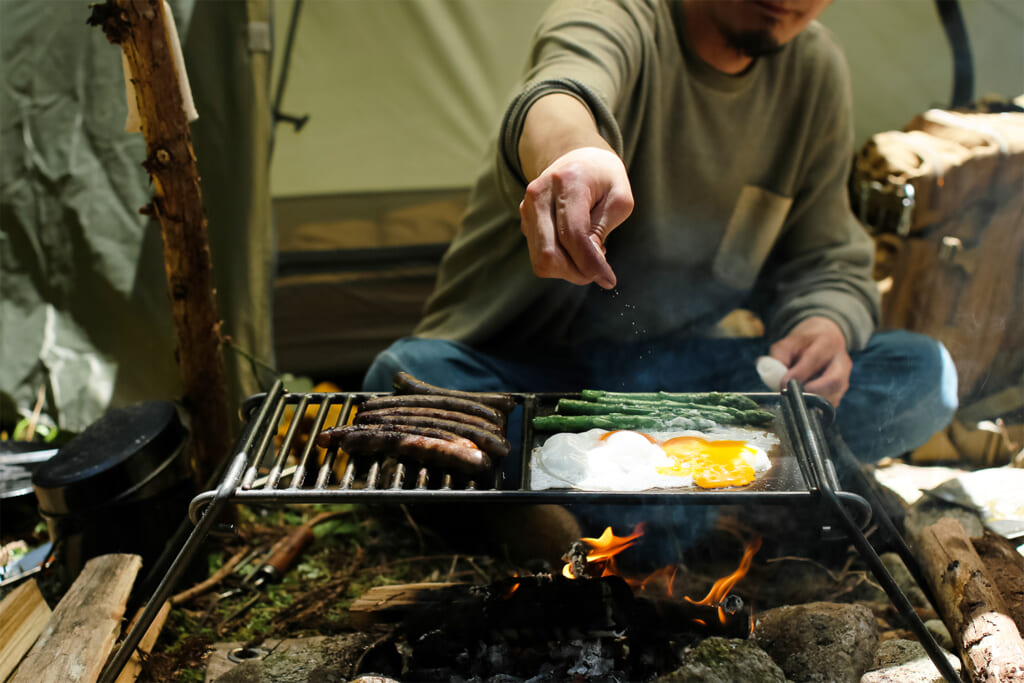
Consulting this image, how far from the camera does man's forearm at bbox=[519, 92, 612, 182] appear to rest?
2611 millimetres

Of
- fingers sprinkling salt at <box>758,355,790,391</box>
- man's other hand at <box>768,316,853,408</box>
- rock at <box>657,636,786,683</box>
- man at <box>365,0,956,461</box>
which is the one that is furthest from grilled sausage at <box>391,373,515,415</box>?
man's other hand at <box>768,316,853,408</box>

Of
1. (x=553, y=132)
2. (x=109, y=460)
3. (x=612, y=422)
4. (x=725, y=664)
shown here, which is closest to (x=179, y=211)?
(x=109, y=460)

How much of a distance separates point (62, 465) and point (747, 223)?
3.46 m

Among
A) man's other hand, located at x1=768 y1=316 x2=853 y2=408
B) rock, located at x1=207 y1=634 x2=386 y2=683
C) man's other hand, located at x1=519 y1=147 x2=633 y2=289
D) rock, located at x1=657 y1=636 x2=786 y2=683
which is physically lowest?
rock, located at x1=207 y1=634 x2=386 y2=683

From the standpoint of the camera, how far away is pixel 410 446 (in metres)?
2.55

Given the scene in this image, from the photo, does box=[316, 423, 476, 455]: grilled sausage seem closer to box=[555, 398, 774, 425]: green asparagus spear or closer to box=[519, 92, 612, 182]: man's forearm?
box=[555, 398, 774, 425]: green asparagus spear

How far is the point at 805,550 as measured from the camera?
381cm

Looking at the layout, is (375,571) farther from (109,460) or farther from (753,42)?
(753,42)

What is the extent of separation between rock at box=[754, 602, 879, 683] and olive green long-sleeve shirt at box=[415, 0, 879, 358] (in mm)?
1517

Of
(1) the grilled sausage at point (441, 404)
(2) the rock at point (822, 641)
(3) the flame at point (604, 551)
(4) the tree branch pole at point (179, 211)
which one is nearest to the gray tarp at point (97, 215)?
(4) the tree branch pole at point (179, 211)

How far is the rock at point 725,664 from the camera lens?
265cm

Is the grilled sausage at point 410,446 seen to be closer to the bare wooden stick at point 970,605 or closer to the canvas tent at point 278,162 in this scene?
the canvas tent at point 278,162

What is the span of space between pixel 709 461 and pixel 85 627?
2.39 metres

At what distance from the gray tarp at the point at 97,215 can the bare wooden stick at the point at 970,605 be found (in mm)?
3633
